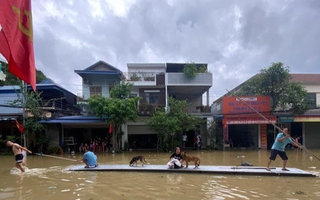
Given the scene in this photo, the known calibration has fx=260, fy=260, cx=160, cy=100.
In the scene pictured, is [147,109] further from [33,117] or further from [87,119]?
[33,117]

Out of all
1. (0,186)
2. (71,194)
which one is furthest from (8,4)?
(0,186)

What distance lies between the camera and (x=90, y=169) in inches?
396

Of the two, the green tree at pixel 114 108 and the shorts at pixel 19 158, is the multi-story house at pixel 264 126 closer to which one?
the green tree at pixel 114 108

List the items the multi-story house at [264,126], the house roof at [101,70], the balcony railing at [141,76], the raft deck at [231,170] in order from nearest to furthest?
the raft deck at [231,170]
the multi-story house at [264,126]
the house roof at [101,70]
the balcony railing at [141,76]

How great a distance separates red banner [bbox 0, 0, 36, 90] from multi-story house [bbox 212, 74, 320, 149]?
1781 cm

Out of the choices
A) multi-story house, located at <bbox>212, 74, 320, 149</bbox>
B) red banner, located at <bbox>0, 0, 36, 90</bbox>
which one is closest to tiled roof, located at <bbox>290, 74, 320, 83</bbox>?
multi-story house, located at <bbox>212, 74, 320, 149</bbox>

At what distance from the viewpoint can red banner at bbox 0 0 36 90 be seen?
10.3ft

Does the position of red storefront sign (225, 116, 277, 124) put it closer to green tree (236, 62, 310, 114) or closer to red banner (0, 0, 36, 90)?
green tree (236, 62, 310, 114)

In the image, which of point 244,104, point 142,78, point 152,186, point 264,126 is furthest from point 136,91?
point 152,186

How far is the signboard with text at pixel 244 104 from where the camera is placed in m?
20.1

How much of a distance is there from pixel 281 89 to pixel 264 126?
3159mm

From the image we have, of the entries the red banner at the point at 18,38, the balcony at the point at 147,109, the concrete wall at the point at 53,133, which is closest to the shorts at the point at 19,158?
the red banner at the point at 18,38

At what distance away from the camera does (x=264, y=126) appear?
20625 mm

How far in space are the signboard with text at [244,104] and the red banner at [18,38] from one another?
18190 mm
